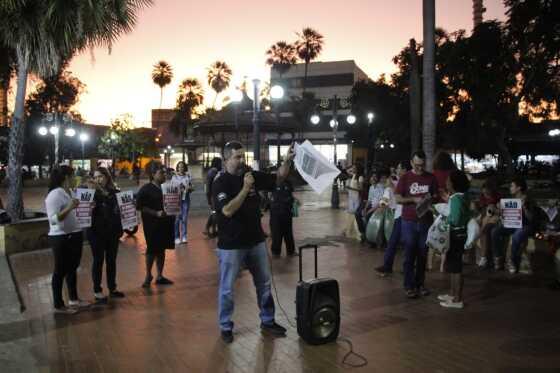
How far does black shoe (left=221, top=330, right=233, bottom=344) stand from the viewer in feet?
17.4

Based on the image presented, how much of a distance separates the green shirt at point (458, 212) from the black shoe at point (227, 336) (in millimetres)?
2894

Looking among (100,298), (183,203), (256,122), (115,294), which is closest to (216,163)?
(183,203)

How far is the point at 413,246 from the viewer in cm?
684

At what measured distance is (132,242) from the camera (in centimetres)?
1241

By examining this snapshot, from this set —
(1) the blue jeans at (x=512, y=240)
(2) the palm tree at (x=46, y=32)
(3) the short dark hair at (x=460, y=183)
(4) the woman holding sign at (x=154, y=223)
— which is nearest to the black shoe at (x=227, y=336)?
(4) the woman holding sign at (x=154, y=223)

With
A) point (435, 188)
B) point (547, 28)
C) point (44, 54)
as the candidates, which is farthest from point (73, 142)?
point (435, 188)

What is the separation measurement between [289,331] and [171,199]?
437cm

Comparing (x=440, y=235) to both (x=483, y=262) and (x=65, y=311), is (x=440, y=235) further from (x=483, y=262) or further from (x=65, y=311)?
(x=65, y=311)

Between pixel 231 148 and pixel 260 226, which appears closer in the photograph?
pixel 231 148

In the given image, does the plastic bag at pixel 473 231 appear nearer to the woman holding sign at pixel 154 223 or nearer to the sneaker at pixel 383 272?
the sneaker at pixel 383 272

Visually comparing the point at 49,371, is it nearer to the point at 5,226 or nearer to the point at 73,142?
the point at 5,226

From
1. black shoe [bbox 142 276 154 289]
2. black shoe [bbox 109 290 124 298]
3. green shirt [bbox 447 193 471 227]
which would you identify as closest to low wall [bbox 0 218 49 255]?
black shoe [bbox 142 276 154 289]

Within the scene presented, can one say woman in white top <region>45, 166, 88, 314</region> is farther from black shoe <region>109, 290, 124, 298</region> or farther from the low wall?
the low wall

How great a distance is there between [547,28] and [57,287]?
14017 millimetres
